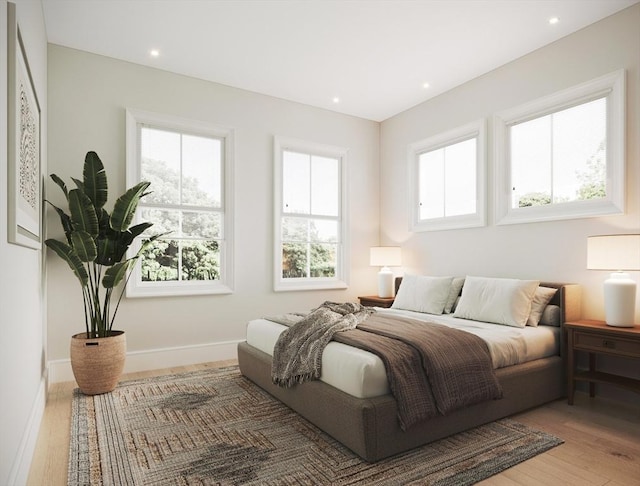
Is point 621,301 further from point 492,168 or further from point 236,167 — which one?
point 236,167

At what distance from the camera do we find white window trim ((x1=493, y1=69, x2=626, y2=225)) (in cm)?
331

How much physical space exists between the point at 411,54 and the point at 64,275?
3.88m

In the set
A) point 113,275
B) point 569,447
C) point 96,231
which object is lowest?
point 569,447

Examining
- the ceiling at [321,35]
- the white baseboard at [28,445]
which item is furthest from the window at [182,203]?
the white baseboard at [28,445]

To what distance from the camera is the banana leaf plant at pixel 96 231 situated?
10.8ft

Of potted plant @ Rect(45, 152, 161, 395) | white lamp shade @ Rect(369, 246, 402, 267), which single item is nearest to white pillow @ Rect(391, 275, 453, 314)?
white lamp shade @ Rect(369, 246, 402, 267)

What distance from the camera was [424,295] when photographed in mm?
4352

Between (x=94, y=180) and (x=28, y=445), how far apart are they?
2.10m

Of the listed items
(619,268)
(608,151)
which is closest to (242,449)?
(619,268)

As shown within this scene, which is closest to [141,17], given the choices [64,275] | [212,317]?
[64,275]

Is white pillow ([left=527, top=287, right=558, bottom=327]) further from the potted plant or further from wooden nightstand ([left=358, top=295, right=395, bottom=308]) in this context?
the potted plant

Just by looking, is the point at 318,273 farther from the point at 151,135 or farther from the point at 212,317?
the point at 151,135

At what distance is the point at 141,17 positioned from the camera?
3436mm

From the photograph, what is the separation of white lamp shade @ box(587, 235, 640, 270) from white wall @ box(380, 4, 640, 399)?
0.39 metres
